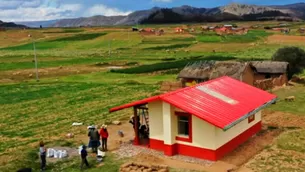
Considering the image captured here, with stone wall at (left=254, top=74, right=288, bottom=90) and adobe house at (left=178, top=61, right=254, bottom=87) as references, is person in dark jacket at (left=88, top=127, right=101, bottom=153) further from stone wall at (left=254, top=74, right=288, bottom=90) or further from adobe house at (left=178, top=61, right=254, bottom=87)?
stone wall at (left=254, top=74, right=288, bottom=90)

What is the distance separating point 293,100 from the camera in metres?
33.6

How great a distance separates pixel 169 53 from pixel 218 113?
66394 millimetres

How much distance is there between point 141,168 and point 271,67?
92.6ft

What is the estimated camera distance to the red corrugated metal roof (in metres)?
19.7

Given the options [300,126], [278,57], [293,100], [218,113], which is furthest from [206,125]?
[278,57]

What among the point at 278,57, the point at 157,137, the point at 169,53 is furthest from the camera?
the point at 169,53

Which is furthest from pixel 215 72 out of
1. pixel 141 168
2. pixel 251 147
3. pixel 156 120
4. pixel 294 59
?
pixel 141 168

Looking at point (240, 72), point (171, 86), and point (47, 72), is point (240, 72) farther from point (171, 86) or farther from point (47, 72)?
point (47, 72)

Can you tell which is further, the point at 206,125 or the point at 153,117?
the point at 153,117

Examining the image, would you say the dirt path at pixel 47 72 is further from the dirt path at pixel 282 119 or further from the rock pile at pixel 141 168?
the rock pile at pixel 141 168

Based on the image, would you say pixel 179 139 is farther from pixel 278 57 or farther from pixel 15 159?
pixel 278 57

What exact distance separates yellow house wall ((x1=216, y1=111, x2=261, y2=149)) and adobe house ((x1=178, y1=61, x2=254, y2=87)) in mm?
15414

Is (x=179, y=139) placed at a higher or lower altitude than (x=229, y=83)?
lower

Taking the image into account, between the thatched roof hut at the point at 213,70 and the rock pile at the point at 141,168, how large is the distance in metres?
22.6
